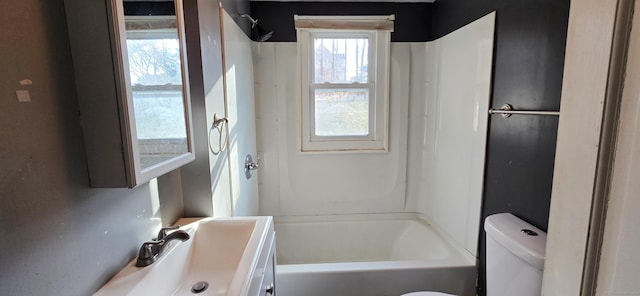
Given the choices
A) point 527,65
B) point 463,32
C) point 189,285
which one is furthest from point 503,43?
point 189,285

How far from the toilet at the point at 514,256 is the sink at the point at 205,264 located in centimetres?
95

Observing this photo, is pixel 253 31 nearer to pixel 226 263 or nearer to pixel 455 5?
pixel 455 5

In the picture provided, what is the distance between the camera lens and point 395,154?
96.5 inches

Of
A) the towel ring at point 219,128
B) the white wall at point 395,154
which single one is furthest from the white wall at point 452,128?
the towel ring at point 219,128

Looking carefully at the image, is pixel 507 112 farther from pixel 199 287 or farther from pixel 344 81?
pixel 199 287

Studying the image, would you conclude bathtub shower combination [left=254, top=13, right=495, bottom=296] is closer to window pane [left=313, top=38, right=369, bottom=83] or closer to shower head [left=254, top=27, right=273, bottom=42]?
shower head [left=254, top=27, right=273, bottom=42]

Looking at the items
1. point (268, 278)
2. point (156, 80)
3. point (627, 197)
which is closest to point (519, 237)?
point (627, 197)

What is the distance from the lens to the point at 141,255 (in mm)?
898

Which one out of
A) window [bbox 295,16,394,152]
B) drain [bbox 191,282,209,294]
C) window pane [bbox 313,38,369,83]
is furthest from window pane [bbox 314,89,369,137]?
drain [bbox 191,282,209,294]

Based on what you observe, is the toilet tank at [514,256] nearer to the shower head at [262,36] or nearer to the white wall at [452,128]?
the white wall at [452,128]

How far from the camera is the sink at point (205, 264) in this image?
0.83m

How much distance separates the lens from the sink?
2.71 feet

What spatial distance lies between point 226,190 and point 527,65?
1.63m

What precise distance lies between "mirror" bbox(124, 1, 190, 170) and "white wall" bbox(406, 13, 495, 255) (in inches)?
63.1
